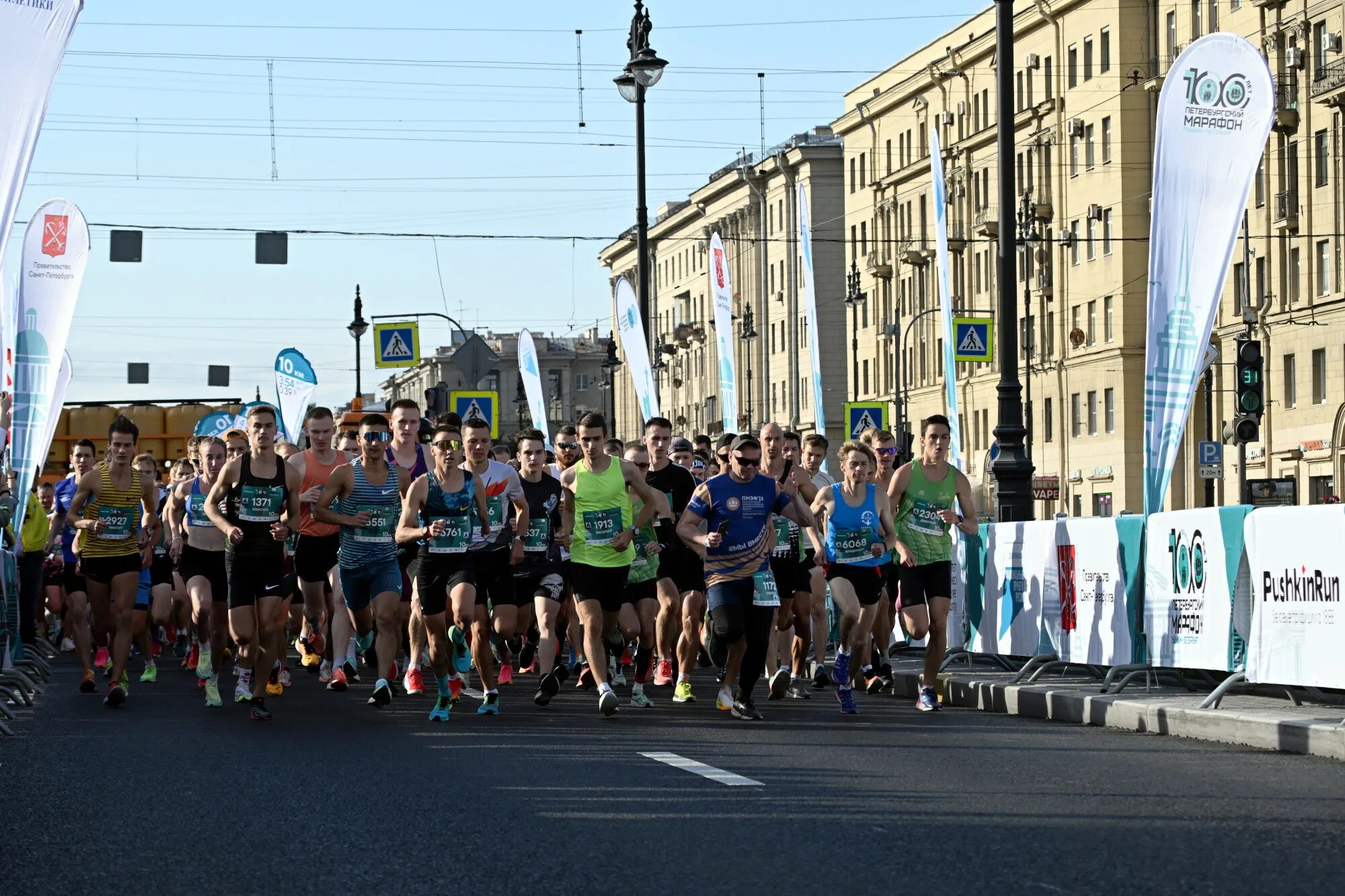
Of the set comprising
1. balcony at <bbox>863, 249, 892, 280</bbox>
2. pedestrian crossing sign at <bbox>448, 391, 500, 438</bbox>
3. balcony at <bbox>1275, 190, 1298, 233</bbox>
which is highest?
balcony at <bbox>863, 249, 892, 280</bbox>

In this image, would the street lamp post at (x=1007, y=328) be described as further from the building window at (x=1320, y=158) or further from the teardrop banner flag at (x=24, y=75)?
the building window at (x=1320, y=158)

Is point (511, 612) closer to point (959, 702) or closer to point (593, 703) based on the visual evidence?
point (593, 703)

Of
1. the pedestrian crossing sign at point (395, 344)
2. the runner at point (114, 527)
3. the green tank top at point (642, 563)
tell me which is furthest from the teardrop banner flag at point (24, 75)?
the pedestrian crossing sign at point (395, 344)

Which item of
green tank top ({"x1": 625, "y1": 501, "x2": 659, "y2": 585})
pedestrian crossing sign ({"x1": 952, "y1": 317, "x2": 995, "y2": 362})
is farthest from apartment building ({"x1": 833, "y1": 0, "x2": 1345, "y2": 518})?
green tank top ({"x1": 625, "y1": 501, "x2": 659, "y2": 585})

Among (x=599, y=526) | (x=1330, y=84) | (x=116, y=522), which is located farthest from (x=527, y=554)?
(x=1330, y=84)

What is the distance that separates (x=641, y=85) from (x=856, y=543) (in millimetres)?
13398

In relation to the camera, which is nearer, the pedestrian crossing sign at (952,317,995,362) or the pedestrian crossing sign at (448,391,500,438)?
the pedestrian crossing sign at (952,317,995,362)

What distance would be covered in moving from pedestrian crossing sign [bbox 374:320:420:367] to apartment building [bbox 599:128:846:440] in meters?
44.0

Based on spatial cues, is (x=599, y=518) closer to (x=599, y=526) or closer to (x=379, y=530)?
(x=599, y=526)

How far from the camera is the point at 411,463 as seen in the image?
56.0ft

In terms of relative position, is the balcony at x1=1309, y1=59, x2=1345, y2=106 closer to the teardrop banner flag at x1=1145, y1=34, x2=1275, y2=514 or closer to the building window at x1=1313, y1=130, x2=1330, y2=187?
the building window at x1=1313, y1=130, x2=1330, y2=187

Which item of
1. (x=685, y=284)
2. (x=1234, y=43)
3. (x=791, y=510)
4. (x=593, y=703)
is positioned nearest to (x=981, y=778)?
(x=791, y=510)

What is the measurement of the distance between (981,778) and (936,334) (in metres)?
80.6

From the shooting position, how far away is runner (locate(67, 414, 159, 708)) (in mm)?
17266
